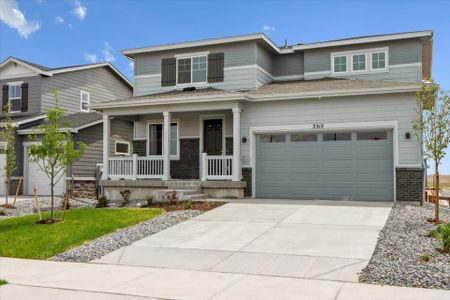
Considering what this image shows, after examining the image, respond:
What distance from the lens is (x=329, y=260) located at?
7.88 m

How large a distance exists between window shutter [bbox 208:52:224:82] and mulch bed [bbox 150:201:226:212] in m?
6.41

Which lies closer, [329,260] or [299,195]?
[329,260]

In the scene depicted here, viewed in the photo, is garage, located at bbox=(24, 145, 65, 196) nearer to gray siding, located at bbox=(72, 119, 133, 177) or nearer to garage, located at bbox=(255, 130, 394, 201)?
gray siding, located at bbox=(72, 119, 133, 177)

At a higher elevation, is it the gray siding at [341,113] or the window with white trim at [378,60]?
the window with white trim at [378,60]

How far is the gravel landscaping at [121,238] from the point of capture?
8977 mm

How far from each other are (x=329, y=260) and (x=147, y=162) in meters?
11.6

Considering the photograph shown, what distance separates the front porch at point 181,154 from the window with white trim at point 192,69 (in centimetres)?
162

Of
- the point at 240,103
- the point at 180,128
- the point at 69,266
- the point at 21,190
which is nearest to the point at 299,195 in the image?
the point at 240,103

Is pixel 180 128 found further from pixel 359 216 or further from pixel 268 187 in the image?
pixel 359 216

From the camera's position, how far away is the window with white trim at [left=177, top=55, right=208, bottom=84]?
19875mm

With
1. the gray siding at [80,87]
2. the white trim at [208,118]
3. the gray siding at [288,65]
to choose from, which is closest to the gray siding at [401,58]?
the gray siding at [288,65]

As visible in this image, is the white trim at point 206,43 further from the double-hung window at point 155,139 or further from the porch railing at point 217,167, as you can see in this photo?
the porch railing at point 217,167

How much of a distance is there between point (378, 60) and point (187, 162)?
28.3ft

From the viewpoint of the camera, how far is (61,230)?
11.2 meters
